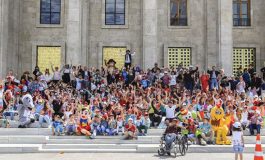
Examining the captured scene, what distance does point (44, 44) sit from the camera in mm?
36656

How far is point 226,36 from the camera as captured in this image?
34.2 meters

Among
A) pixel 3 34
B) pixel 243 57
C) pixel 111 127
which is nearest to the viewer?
pixel 111 127

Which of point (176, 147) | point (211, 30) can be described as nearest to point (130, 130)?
point (176, 147)

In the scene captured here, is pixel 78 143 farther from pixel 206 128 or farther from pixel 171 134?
pixel 206 128

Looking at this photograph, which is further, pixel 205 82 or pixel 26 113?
pixel 205 82

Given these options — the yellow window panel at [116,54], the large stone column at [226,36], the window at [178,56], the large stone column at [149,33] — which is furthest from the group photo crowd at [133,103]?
the window at [178,56]

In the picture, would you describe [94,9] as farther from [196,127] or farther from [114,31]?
[196,127]

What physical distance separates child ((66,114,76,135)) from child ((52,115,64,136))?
283mm

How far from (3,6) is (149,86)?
12.5m

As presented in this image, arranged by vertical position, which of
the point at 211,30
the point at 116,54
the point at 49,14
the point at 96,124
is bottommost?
the point at 96,124

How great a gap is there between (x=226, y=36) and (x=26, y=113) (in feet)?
56.3

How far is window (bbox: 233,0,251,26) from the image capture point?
1474 inches

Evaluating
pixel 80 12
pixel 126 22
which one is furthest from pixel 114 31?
pixel 80 12

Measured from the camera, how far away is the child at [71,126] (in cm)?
2178
